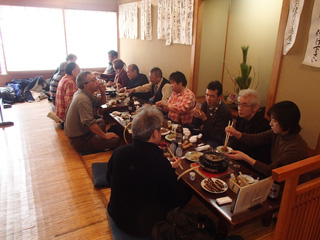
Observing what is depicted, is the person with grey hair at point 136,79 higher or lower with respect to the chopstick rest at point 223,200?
higher

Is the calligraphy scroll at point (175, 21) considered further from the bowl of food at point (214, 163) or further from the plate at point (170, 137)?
the bowl of food at point (214, 163)

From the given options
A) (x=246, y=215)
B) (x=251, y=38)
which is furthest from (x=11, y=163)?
(x=251, y=38)

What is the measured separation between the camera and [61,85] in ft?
14.7

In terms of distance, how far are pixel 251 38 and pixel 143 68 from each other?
318 cm

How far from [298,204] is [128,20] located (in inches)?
274

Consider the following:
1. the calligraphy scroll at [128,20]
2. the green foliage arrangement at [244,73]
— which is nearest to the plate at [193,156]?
the green foliage arrangement at [244,73]

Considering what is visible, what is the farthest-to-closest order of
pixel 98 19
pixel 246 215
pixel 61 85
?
pixel 98 19, pixel 61 85, pixel 246 215

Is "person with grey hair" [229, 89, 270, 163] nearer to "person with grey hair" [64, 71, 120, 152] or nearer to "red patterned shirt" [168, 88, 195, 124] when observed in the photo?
"red patterned shirt" [168, 88, 195, 124]

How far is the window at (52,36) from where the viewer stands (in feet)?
23.6

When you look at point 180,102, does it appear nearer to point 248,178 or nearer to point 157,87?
point 157,87

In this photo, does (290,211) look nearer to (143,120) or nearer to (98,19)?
(143,120)

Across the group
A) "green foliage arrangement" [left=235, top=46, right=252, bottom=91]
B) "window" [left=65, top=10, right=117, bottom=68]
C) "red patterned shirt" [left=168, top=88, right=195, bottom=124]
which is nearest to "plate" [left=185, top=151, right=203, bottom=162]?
"red patterned shirt" [left=168, top=88, right=195, bottom=124]

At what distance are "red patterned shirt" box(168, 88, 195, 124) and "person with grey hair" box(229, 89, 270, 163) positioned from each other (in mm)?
927

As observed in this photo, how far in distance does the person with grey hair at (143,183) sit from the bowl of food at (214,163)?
363 mm
